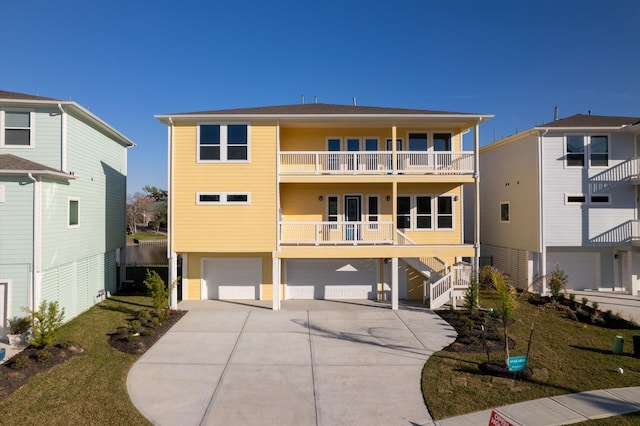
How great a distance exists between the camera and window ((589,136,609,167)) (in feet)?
54.7

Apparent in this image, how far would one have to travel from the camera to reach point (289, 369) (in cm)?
851

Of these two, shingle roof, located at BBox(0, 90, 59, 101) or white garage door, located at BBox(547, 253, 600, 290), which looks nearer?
shingle roof, located at BBox(0, 90, 59, 101)

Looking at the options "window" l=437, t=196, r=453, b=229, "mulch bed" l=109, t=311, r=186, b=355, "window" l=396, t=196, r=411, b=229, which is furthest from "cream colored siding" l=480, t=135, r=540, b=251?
"mulch bed" l=109, t=311, r=186, b=355

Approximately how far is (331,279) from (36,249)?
10.4 metres

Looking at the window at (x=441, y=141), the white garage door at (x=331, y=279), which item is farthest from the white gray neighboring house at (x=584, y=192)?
the white garage door at (x=331, y=279)

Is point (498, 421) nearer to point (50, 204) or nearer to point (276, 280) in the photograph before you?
point (276, 280)

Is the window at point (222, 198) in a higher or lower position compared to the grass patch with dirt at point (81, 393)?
higher

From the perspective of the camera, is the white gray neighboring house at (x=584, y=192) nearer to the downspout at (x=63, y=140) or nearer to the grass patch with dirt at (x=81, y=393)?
the grass patch with dirt at (x=81, y=393)

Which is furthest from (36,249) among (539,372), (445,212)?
(445,212)

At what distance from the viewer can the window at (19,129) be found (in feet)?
37.9

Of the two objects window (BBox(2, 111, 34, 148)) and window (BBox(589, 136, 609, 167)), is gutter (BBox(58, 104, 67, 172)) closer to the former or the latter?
window (BBox(2, 111, 34, 148))

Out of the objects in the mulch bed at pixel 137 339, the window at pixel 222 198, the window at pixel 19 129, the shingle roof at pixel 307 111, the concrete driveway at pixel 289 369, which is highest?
the shingle roof at pixel 307 111

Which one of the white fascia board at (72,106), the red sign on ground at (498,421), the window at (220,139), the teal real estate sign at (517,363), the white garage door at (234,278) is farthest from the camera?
the white garage door at (234,278)

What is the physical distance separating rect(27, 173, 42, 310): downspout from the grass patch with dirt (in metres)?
1.30
